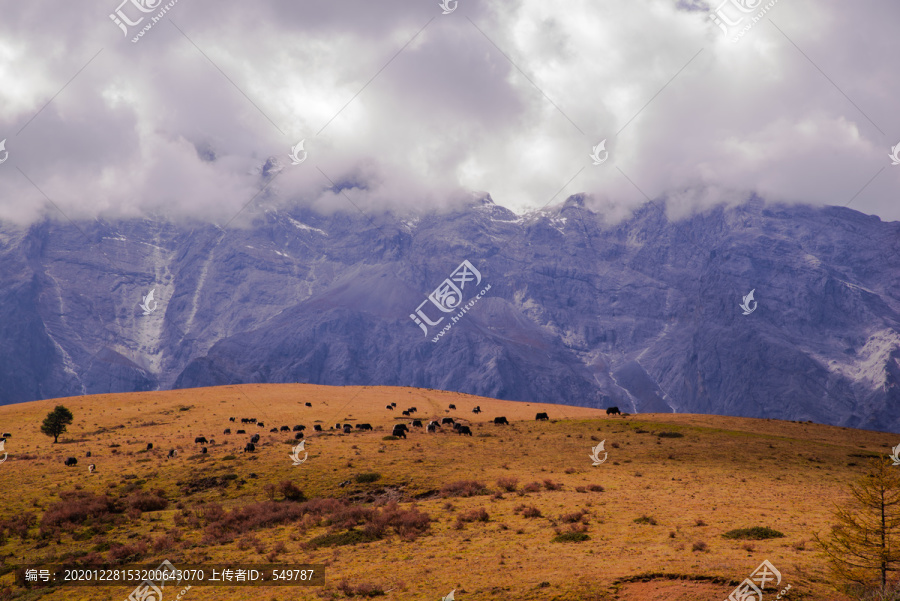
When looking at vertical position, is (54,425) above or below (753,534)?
above

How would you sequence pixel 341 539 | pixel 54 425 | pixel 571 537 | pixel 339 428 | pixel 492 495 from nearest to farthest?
pixel 571 537 → pixel 341 539 → pixel 492 495 → pixel 54 425 → pixel 339 428

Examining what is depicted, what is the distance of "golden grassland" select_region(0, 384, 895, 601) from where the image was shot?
25.1 metres

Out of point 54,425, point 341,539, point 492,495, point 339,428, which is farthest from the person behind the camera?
point 339,428

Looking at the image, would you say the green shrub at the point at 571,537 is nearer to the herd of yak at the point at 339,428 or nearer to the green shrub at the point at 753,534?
the green shrub at the point at 753,534

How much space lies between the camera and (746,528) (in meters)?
30.4

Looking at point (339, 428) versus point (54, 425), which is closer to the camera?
point (54, 425)

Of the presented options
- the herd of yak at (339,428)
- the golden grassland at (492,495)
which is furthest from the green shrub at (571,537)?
the herd of yak at (339,428)

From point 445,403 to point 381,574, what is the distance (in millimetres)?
74180

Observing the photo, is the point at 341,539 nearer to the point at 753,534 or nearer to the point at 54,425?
the point at 753,534

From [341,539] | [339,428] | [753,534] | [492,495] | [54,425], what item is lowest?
[341,539]

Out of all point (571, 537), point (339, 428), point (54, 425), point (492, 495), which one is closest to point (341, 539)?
point (492, 495)

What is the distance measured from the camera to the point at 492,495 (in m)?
39.8

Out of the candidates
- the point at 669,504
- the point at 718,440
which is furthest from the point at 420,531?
the point at 718,440

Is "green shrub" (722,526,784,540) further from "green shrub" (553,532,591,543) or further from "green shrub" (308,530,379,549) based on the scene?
"green shrub" (308,530,379,549)
